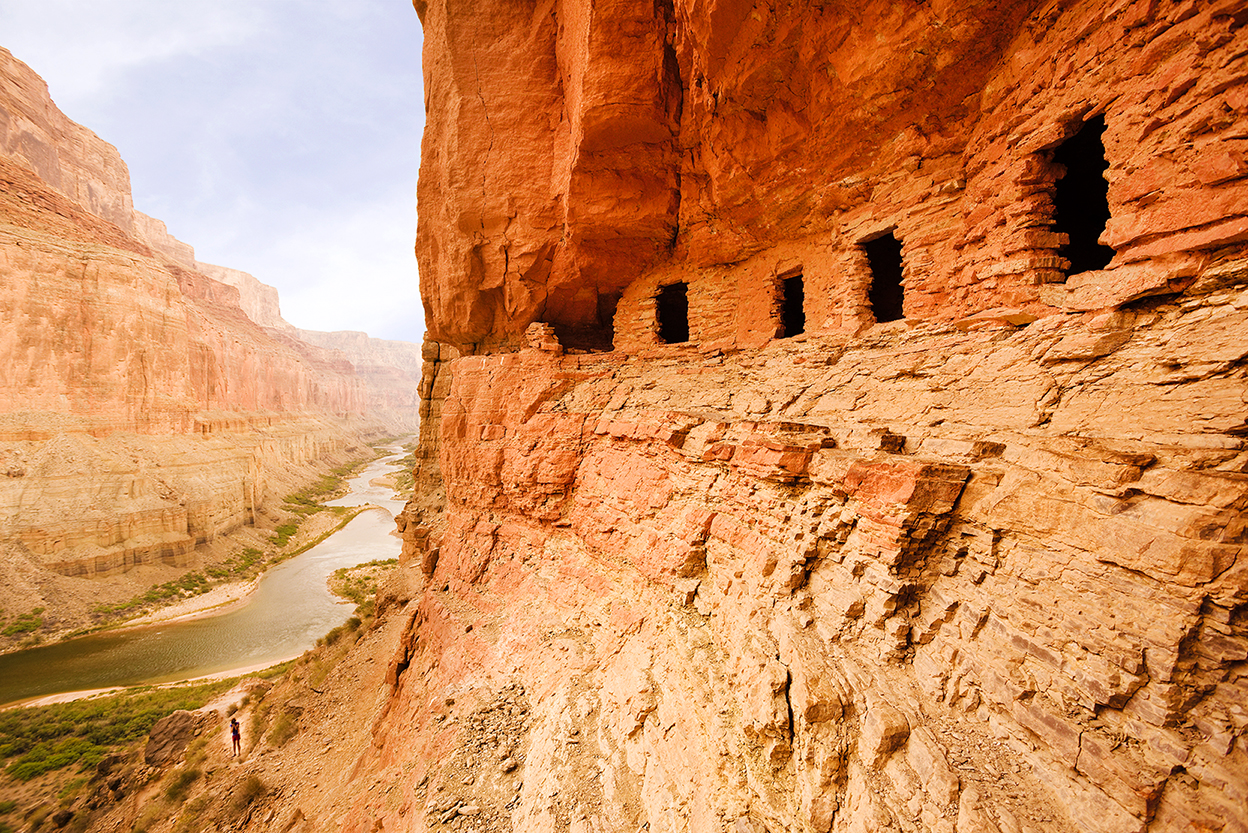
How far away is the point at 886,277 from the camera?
7.53 m

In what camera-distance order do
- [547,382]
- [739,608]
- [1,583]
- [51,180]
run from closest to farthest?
1. [739,608]
2. [547,382]
3. [1,583]
4. [51,180]

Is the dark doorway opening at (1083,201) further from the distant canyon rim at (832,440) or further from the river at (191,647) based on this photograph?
the river at (191,647)

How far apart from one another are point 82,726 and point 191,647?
503 centimetres

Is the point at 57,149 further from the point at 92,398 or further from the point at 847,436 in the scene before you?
the point at 847,436

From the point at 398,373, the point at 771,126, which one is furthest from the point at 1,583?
the point at 398,373

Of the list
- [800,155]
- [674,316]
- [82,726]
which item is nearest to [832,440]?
[800,155]

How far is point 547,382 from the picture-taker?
7.94 m

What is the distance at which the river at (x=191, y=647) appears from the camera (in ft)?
51.6

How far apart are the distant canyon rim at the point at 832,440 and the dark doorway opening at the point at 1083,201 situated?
0.13 ft

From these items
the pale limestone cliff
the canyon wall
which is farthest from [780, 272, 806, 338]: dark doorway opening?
the pale limestone cliff

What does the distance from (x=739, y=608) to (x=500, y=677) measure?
3.70 meters

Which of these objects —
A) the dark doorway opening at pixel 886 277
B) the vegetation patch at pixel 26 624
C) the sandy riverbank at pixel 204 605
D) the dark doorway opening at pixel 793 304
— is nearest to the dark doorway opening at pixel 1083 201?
the dark doorway opening at pixel 886 277

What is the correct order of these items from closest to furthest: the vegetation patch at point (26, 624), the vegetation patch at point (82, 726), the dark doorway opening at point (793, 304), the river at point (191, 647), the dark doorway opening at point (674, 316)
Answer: the dark doorway opening at point (793, 304)
the dark doorway opening at point (674, 316)
the vegetation patch at point (82, 726)
the river at point (191, 647)
the vegetation patch at point (26, 624)

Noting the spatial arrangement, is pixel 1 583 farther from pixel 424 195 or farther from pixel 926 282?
pixel 926 282
